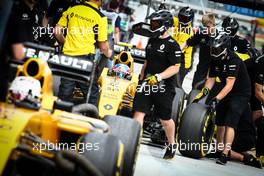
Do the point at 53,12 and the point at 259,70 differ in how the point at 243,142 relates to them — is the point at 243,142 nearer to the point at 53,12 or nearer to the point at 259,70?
the point at 259,70

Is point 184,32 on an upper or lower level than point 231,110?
upper

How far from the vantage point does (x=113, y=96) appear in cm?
847

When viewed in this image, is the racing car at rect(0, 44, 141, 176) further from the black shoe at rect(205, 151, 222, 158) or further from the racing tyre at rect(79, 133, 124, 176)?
the black shoe at rect(205, 151, 222, 158)

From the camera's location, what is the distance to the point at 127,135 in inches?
209

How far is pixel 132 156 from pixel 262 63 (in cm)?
445

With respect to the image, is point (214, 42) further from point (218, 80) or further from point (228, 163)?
point (228, 163)

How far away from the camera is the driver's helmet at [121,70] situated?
9.19m

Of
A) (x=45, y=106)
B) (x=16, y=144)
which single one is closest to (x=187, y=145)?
(x=45, y=106)

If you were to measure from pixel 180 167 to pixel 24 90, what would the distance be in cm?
341

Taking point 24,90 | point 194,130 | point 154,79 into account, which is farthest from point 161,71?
point 24,90

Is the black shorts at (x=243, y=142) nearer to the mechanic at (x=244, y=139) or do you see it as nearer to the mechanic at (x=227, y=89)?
the mechanic at (x=244, y=139)

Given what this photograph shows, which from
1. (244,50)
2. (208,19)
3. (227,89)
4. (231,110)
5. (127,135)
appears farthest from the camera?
(244,50)

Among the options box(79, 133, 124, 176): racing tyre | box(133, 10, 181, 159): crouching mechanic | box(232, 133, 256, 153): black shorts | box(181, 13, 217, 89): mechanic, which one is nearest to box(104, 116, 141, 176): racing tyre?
box(79, 133, 124, 176): racing tyre

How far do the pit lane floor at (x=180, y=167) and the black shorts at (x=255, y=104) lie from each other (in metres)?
1.10
